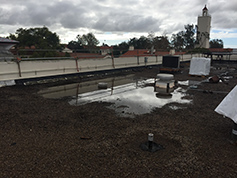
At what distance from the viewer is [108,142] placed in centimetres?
564

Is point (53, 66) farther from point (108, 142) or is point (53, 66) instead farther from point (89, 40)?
point (89, 40)

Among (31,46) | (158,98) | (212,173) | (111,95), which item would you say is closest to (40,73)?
(111,95)

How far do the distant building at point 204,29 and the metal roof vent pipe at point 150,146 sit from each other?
7133 centimetres

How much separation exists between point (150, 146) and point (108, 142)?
136cm

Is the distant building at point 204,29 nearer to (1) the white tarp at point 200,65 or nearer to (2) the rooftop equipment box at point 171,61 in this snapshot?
(2) the rooftop equipment box at point 171,61

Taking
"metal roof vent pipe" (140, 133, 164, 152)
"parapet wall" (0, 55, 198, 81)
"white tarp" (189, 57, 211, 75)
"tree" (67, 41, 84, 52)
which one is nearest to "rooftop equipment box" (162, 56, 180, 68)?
"white tarp" (189, 57, 211, 75)

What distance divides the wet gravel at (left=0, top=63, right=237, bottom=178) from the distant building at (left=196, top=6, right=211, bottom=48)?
220 ft

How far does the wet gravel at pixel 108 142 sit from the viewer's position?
14.3 feet

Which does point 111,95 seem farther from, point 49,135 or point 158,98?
point 49,135

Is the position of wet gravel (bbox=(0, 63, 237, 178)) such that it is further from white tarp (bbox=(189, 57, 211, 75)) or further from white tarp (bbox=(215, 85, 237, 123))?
white tarp (bbox=(189, 57, 211, 75))

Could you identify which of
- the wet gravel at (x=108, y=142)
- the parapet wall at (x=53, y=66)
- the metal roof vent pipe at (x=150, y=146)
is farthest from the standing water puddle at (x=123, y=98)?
the parapet wall at (x=53, y=66)

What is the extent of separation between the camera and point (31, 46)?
166 ft

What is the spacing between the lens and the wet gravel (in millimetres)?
4352

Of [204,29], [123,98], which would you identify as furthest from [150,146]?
[204,29]
